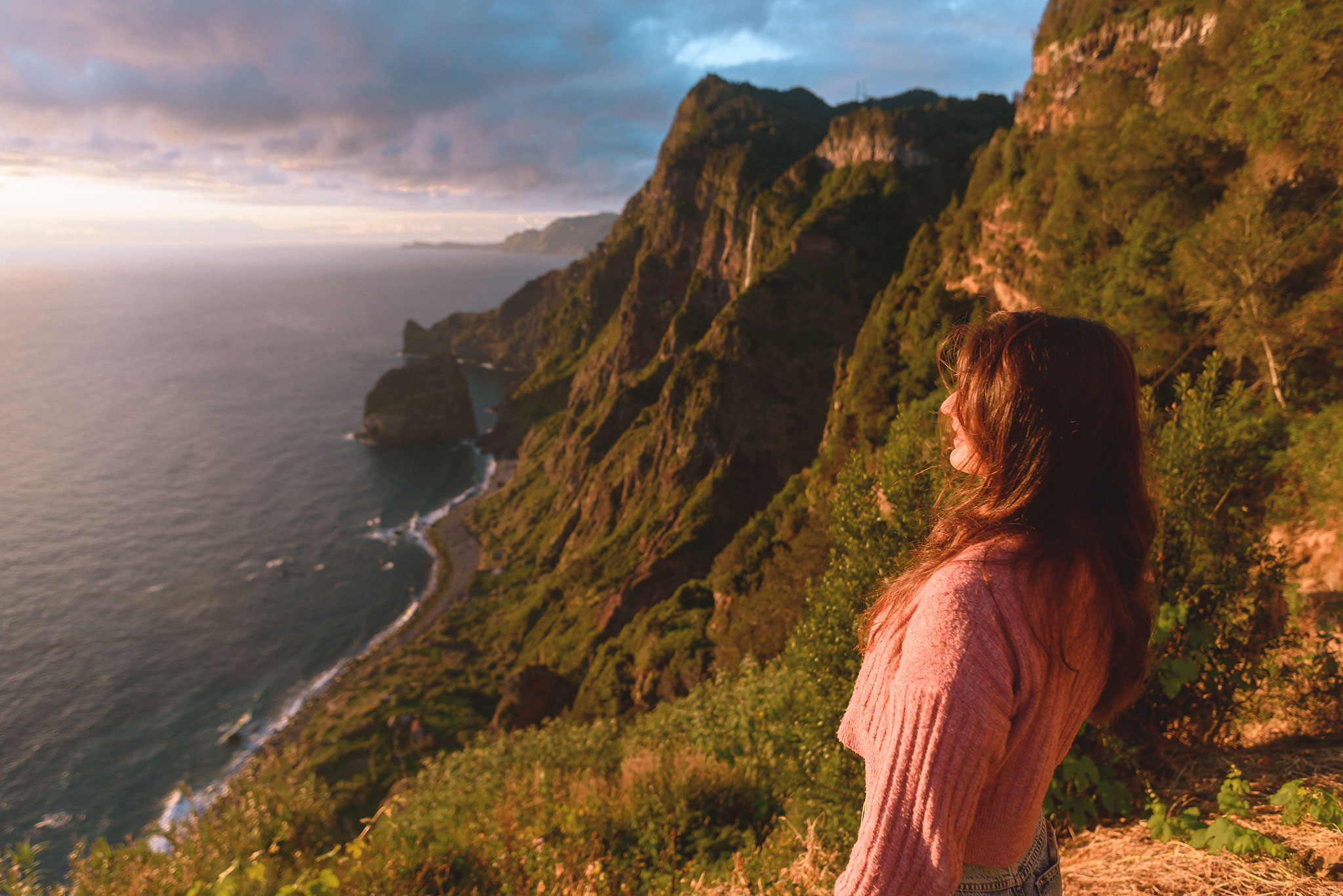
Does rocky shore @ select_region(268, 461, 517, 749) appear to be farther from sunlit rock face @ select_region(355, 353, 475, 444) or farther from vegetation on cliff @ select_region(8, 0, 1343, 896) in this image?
sunlit rock face @ select_region(355, 353, 475, 444)

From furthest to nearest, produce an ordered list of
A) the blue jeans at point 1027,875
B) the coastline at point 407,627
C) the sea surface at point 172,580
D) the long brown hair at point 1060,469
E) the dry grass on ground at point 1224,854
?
the sea surface at point 172,580, the coastline at point 407,627, the dry grass on ground at point 1224,854, the blue jeans at point 1027,875, the long brown hair at point 1060,469

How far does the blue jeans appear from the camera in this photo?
2365 mm

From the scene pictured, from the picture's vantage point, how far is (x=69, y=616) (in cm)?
7344

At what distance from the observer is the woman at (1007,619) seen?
195 centimetres

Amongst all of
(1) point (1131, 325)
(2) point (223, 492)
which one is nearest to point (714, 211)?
(1) point (1131, 325)

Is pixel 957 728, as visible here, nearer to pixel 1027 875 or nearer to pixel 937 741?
pixel 937 741

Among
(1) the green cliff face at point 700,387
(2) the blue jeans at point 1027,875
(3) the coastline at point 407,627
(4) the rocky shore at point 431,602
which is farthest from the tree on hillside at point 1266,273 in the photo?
(4) the rocky shore at point 431,602

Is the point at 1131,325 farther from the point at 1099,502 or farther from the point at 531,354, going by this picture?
the point at 531,354

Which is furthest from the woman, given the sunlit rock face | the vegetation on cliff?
the sunlit rock face

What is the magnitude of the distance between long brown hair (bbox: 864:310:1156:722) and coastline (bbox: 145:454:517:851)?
4936cm

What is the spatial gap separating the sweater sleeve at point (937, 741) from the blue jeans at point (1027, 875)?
360 millimetres

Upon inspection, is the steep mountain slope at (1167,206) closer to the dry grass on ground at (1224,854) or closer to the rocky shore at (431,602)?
the dry grass on ground at (1224,854)

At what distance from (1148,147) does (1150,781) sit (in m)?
29.0

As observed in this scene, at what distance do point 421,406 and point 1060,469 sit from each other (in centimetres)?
13557
